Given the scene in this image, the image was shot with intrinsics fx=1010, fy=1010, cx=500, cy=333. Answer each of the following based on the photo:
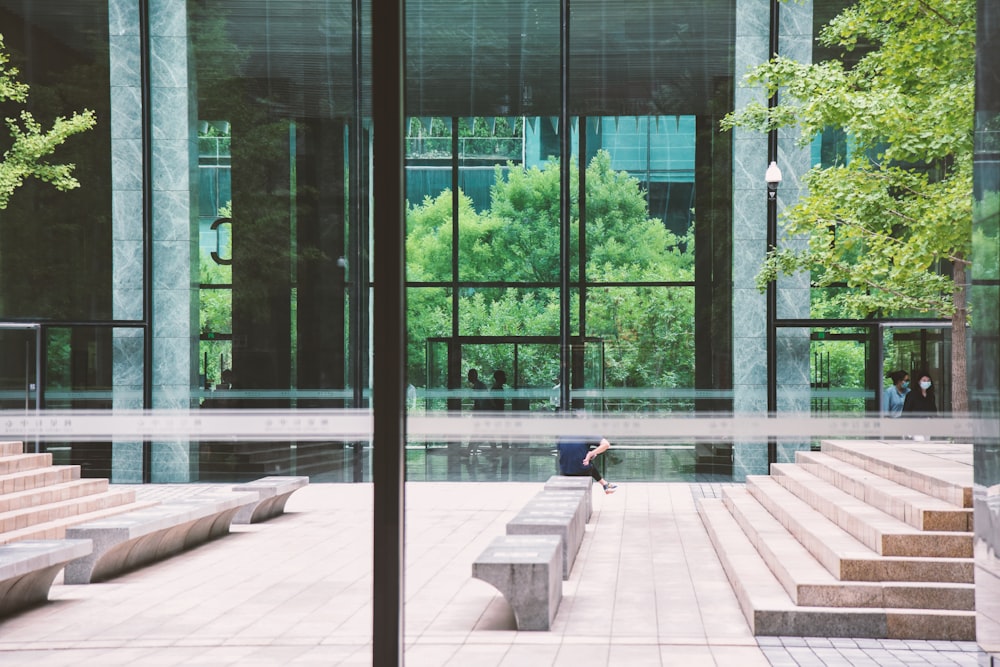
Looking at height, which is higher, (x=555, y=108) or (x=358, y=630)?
(x=555, y=108)

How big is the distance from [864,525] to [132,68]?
40.6 ft

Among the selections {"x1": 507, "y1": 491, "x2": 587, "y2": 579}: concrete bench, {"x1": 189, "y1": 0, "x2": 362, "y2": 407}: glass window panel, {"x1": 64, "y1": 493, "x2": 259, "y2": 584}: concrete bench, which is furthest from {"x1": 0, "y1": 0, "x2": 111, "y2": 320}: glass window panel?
{"x1": 507, "y1": 491, "x2": 587, "y2": 579}: concrete bench

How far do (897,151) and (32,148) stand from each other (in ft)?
38.7

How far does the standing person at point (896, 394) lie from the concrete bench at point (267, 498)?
7759 millimetres

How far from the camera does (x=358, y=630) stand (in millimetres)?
6375

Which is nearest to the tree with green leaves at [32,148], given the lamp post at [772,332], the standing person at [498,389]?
the standing person at [498,389]

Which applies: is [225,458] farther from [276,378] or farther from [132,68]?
[132,68]

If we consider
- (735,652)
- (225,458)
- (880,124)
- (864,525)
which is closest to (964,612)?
(864,525)

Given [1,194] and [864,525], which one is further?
[1,194]

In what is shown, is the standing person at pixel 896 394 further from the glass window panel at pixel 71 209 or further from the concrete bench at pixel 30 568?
the glass window panel at pixel 71 209

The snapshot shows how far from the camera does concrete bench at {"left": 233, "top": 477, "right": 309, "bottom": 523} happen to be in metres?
11.2

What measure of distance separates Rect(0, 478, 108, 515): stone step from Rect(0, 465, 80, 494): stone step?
0.17 feet

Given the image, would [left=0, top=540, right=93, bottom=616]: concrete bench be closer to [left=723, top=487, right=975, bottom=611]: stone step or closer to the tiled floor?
the tiled floor

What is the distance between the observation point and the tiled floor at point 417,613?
18.8 ft
